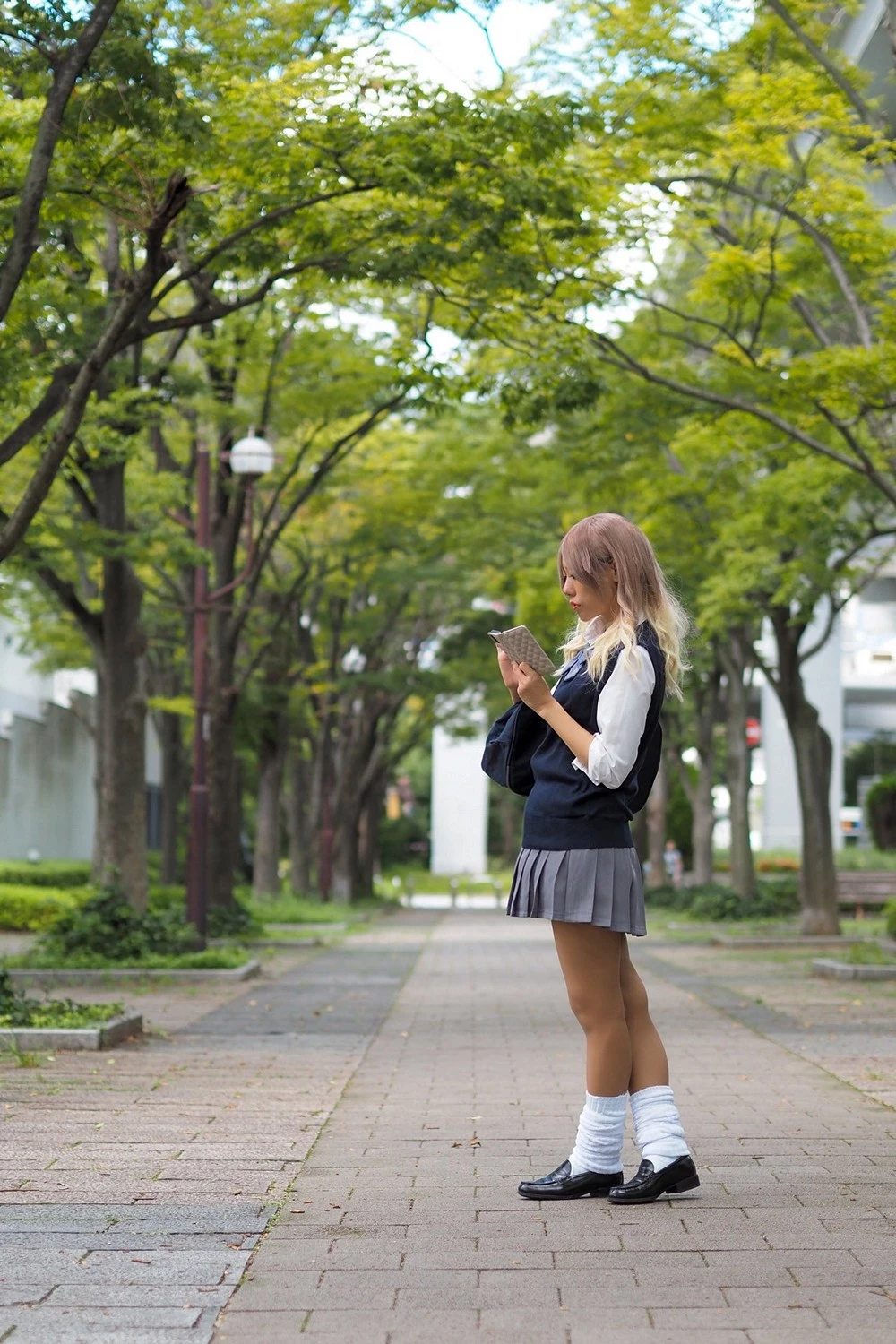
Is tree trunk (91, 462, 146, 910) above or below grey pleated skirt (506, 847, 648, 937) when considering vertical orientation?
above

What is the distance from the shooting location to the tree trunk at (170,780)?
3097 centimetres

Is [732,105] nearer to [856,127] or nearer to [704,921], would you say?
[856,127]

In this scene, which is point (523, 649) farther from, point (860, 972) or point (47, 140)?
point (860, 972)

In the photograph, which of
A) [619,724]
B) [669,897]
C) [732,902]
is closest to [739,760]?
[732,902]

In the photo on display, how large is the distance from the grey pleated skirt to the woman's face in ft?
2.24

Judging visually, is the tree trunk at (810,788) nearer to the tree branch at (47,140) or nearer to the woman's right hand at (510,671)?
the tree branch at (47,140)

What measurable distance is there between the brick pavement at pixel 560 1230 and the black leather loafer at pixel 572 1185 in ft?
0.16

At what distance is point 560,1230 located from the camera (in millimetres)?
4742

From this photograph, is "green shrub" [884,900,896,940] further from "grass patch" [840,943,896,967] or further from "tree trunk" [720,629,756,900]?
"tree trunk" [720,629,756,900]

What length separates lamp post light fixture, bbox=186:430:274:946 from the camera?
17125 mm

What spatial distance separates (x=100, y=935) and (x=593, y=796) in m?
11.0

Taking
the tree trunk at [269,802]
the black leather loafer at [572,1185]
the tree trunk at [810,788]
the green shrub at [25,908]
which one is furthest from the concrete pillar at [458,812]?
the black leather loafer at [572,1185]

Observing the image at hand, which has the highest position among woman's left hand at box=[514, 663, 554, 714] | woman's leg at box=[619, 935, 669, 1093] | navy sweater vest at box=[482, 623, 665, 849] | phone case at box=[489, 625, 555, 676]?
phone case at box=[489, 625, 555, 676]

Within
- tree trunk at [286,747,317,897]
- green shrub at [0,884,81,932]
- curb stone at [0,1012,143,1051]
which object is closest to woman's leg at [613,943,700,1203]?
curb stone at [0,1012,143,1051]
